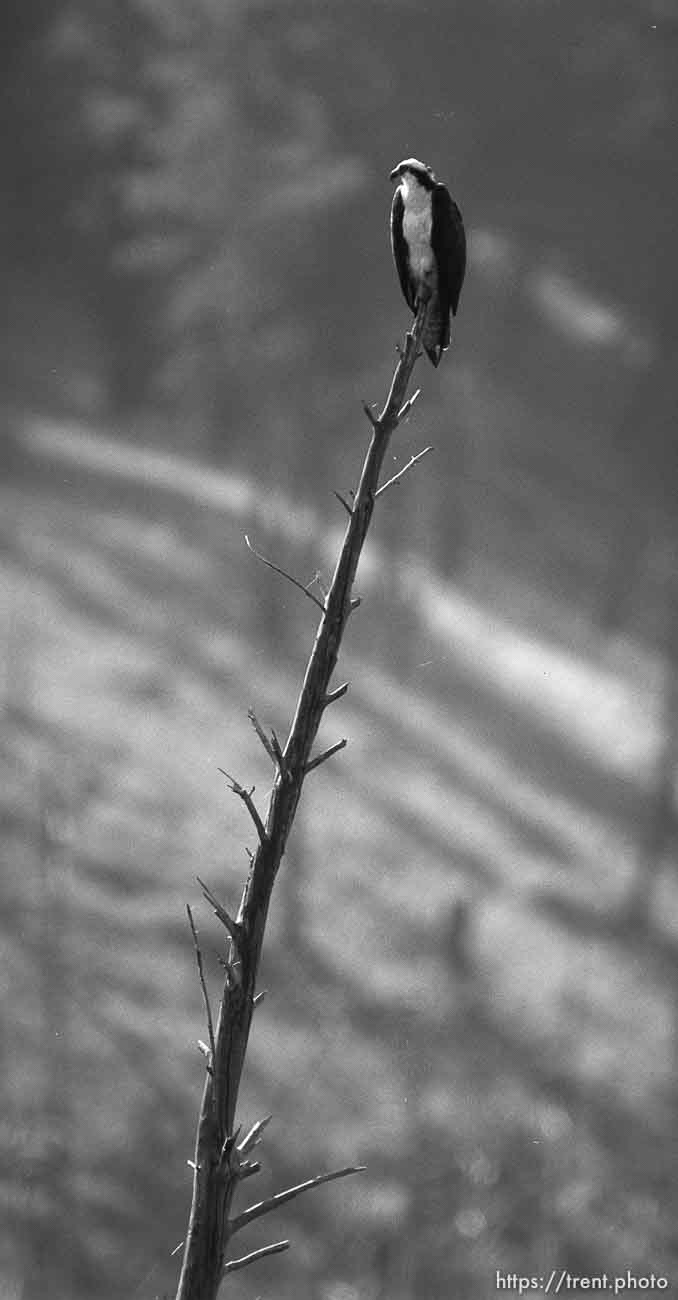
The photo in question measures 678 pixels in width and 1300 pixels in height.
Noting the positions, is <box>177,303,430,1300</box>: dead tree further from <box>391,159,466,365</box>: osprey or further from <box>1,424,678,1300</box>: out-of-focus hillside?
<box>1,424,678,1300</box>: out-of-focus hillside

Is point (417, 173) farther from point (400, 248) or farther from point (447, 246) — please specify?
point (447, 246)

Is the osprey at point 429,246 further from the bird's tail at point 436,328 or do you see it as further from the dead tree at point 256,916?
the dead tree at point 256,916

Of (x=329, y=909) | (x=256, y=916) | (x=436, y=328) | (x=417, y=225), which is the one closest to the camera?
(x=256, y=916)

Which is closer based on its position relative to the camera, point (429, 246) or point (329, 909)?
point (429, 246)

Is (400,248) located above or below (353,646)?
below

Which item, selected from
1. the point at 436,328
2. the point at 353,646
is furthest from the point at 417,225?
the point at 353,646

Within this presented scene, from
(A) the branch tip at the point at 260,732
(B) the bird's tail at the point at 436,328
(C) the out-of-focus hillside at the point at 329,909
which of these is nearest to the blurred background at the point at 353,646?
(C) the out-of-focus hillside at the point at 329,909
